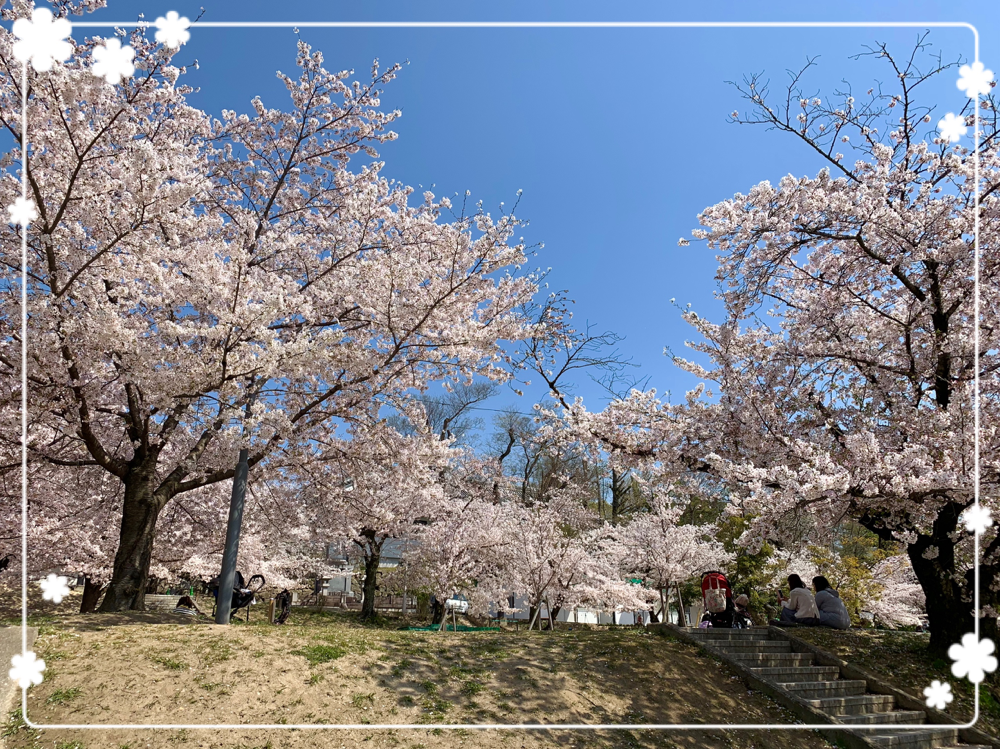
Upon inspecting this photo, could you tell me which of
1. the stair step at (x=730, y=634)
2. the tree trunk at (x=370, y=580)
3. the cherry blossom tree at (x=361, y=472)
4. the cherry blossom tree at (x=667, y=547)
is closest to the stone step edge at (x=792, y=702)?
the stair step at (x=730, y=634)

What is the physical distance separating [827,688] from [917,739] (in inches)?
46.3

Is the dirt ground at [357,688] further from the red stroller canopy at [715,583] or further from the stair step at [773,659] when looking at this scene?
the red stroller canopy at [715,583]

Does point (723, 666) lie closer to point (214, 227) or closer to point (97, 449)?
point (97, 449)

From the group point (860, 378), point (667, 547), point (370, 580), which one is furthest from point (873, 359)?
point (370, 580)

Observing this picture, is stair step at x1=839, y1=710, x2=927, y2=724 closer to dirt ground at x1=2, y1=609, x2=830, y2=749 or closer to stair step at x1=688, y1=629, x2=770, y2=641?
dirt ground at x1=2, y1=609, x2=830, y2=749


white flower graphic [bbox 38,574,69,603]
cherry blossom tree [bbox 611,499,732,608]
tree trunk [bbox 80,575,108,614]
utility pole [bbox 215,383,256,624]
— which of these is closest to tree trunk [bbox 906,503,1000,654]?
utility pole [bbox 215,383,256,624]

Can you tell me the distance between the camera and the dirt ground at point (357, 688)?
4.94 meters

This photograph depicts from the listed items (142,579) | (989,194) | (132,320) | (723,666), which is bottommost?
(723,666)

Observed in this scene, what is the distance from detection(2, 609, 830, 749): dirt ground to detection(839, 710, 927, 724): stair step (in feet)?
2.19

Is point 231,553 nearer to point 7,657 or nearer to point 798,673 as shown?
point 7,657

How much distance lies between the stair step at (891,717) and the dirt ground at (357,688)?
67 centimetres

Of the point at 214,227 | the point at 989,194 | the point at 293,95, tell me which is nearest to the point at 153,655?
the point at 214,227

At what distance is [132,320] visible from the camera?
696 cm

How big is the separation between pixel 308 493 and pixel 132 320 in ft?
12.1
